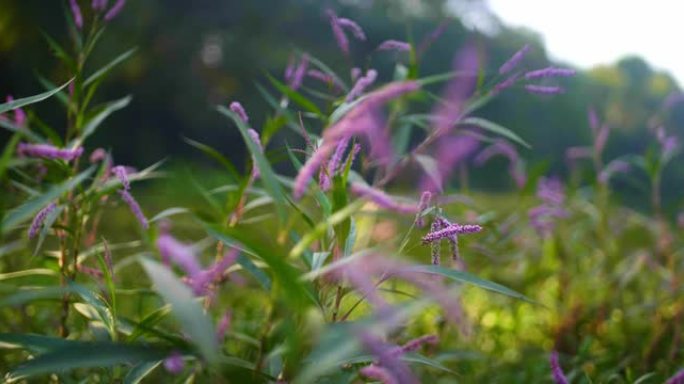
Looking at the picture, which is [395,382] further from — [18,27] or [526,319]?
[18,27]

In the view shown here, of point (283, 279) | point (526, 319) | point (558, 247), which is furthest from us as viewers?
point (526, 319)

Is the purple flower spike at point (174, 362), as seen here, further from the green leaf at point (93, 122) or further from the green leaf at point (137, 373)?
the green leaf at point (93, 122)

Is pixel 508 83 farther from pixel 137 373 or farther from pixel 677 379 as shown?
pixel 137 373

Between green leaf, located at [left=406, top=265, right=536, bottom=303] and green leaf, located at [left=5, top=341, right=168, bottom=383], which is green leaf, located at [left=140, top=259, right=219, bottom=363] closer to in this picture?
green leaf, located at [left=5, top=341, right=168, bottom=383]

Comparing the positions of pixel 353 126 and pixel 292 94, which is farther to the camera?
pixel 292 94

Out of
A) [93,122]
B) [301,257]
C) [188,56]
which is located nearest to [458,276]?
[301,257]

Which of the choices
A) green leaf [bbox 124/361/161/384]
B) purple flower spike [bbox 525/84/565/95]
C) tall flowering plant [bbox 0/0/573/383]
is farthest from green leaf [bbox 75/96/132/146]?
purple flower spike [bbox 525/84/565/95]

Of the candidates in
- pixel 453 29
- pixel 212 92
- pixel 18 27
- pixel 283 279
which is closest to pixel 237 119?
pixel 283 279

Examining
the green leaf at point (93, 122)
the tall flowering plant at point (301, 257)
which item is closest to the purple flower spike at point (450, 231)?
the tall flowering plant at point (301, 257)
